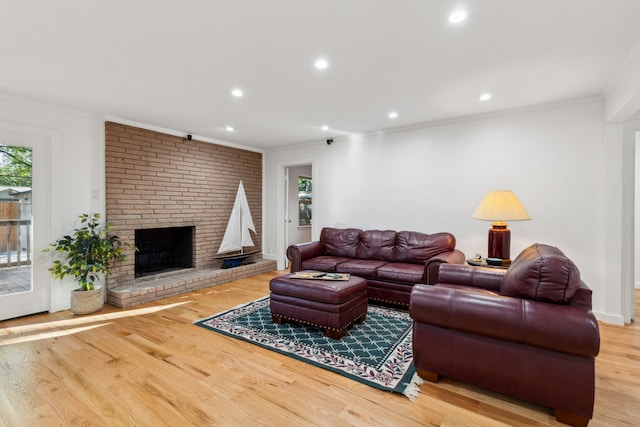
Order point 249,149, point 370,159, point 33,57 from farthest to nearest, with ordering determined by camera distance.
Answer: point 249,149 < point 370,159 < point 33,57

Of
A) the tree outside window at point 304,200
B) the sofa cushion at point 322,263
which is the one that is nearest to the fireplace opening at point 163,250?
the sofa cushion at point 322,263

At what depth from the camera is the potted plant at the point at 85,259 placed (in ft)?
11.0

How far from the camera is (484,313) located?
5.73 ft

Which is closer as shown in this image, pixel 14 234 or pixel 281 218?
pixel 14 234

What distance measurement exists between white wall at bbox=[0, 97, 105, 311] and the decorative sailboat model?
186cm

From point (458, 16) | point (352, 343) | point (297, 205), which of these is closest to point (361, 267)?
point (352, 343)

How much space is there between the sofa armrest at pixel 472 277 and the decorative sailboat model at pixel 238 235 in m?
3.56

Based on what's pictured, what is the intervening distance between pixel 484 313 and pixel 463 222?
2.42 metres

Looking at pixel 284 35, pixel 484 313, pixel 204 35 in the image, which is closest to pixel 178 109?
pixel 204 35

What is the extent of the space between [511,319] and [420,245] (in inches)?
87.6

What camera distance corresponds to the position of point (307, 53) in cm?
227

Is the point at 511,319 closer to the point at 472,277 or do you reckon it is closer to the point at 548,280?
the point at 548,280

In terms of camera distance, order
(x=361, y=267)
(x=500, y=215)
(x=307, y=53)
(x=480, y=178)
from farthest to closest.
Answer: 1. (x=480, y=178)
2. (x=361, y=267)
3. (x=500, y=215)
4. (x=307, y=53)

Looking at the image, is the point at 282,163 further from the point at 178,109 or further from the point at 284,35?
the point at 284,35
